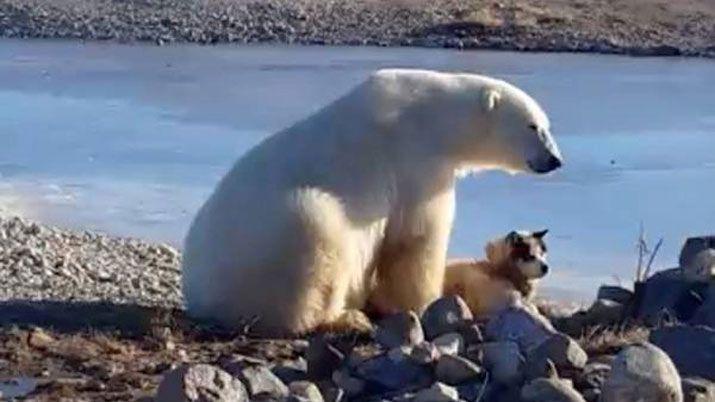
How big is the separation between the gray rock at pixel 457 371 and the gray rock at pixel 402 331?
2.09 ft

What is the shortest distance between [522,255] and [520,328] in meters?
1.73

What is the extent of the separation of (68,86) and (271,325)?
50.9 feet

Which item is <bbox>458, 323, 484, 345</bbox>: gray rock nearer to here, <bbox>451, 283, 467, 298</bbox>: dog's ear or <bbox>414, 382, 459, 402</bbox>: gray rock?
<bbox>414, 382, 459, 402</bbox>: gray rock

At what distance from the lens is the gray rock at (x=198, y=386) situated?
6480 mm

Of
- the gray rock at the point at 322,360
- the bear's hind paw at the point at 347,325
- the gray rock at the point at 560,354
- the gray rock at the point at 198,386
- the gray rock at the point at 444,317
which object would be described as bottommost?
the bear's hind paw at the point at 347,325

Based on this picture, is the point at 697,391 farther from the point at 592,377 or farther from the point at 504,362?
the point at 504,362

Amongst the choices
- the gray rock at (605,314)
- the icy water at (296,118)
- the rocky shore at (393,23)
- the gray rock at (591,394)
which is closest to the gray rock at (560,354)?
the gray rock at (591,394)

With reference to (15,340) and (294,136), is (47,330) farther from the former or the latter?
(294,136)

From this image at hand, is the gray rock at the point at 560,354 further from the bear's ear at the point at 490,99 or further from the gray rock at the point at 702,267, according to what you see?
the bear's ear at the point at 490,99

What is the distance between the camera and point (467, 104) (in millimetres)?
9312

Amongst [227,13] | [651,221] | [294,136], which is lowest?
[227,13]

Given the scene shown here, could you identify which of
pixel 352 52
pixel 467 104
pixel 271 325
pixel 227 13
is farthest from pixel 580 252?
pixel 227 13

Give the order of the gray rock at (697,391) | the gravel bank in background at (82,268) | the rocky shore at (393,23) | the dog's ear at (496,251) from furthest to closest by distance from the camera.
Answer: the rocky shore at (393,23)
the gravel bank in background at (82,268)
the dog's ear at (496,251)
the gray rock at (697,391)

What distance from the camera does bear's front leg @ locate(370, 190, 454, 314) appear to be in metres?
9.09
